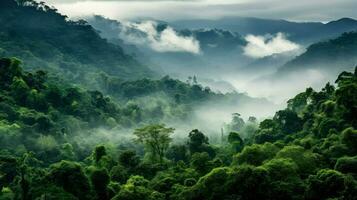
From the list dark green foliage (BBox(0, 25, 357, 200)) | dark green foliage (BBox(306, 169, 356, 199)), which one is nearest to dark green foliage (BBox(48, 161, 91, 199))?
dark green foliage (BBox(0, 25, 357, 200))

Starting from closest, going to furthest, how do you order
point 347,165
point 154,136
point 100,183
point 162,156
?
point 347,165
point 100,183
point 154,136
point 162,156

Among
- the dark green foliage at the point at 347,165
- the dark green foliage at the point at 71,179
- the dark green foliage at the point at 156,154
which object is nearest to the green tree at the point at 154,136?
the dark green foliage at the point at 156,154

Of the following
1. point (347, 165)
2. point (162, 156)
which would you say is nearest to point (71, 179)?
point (162, 156)

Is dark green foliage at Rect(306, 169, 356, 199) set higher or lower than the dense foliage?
higher

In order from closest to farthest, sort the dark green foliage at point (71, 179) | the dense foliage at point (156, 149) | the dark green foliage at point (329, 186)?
1. the dark green foliage at point (329, 186)
2. the dense foliage at point (156, 149)
3. the dark green foliage at point (71, 179)

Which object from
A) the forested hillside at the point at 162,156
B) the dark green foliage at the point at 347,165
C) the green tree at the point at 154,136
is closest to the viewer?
the forested hillside at the point at 162,156

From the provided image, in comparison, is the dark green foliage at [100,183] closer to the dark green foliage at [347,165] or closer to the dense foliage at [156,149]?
the dense foliage at [156,149]

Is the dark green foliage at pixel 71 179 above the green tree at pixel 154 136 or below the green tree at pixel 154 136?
above

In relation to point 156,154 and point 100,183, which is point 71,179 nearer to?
point 100,183

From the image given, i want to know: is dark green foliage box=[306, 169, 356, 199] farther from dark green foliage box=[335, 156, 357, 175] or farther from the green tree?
the green tree
